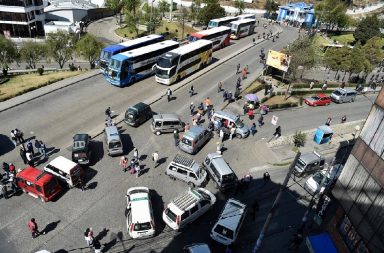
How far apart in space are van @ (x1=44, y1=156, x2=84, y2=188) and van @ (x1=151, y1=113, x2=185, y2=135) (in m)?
9.64

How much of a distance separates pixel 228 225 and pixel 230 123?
14839 mm

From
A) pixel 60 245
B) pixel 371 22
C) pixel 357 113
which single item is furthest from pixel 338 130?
pixel 371 22

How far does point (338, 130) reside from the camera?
39.2m

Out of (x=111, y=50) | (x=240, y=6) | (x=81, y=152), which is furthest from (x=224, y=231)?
(x=240, y=6)

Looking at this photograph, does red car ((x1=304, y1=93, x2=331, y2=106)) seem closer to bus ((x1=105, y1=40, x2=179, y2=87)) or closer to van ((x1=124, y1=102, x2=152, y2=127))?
bus ((x1=105, y1=40, x2=179, y2=87))

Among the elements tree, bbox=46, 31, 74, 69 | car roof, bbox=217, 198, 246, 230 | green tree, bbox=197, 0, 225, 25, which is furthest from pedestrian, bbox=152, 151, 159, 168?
green tree, bbox=197, 0, 225, 25

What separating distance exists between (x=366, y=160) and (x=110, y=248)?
660 inches

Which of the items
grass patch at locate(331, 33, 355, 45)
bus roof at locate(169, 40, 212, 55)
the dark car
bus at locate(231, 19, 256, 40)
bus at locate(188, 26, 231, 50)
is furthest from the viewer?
grass patch at locate(331, 33, 355, 45)

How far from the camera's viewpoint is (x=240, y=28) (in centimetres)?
7275

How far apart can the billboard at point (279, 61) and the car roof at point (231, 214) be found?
1152 inches

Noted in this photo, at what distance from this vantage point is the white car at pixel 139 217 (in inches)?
805

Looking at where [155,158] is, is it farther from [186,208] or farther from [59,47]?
[59,47]

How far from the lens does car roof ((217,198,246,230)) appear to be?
21.3m

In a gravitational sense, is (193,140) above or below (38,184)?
above
